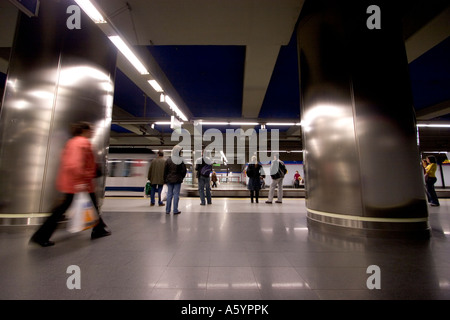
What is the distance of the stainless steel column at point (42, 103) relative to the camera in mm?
3348

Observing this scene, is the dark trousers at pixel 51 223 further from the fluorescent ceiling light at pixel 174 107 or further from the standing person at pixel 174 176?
the fluorescent ceiling light at pixel 174 107

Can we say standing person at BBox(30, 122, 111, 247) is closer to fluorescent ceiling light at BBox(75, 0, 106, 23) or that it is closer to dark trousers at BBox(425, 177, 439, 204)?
fluorescent ceiling light at BBox(75, 0, 106, 23)

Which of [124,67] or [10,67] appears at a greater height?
[124,67]

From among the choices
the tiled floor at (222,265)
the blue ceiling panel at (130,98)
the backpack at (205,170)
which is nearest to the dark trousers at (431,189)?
the tiled floor at (222,265)

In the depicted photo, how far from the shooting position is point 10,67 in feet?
11.9

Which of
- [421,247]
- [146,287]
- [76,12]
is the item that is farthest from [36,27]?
[421,247]

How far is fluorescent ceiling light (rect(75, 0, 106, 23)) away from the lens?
9.72ft

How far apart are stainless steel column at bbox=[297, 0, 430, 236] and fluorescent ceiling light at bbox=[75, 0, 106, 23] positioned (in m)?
3.88

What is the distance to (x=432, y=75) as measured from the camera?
7043 millimetres

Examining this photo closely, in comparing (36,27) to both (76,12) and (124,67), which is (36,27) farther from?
(124,67)

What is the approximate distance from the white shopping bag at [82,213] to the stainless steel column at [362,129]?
11.7 feet
